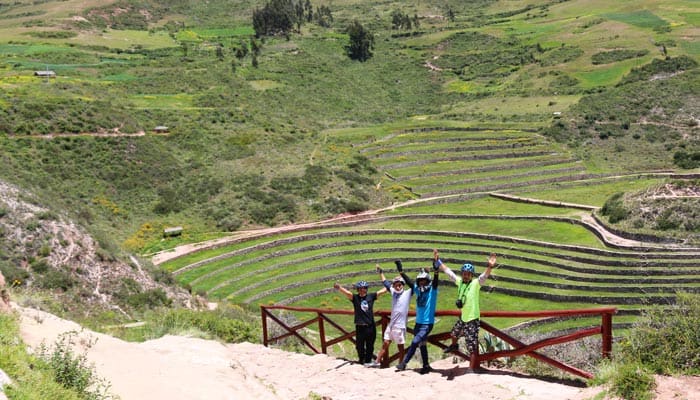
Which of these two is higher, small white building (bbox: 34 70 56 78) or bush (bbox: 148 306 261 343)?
small white building (bbox: 34 70 56 78)

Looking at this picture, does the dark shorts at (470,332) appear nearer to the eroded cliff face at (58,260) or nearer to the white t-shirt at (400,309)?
the white t-shirt at (400,309)

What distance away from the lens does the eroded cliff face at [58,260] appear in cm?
2331

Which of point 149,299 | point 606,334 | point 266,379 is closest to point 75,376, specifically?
point 266,379

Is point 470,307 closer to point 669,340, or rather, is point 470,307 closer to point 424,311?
point 424,311

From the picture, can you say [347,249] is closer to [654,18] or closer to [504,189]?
[504,189]

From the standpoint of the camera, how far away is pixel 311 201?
52.6 m

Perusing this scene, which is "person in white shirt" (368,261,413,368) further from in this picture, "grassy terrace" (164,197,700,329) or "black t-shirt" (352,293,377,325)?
"grassy terrace" (164,197,700,329)

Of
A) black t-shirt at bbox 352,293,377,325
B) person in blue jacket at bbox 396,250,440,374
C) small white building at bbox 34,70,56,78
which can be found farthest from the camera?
small white building at bbox 34,70,56,78

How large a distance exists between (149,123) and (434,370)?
2105 inches

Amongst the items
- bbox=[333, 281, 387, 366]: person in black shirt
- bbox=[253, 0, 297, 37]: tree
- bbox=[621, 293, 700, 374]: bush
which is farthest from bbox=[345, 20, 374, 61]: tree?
bbox=[621, 293, 700, 374]: bush

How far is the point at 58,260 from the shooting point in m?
24.6

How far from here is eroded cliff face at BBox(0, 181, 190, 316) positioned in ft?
76.5

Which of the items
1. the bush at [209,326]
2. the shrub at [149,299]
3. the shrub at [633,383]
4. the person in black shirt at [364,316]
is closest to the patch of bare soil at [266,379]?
the shrub at [633,383]

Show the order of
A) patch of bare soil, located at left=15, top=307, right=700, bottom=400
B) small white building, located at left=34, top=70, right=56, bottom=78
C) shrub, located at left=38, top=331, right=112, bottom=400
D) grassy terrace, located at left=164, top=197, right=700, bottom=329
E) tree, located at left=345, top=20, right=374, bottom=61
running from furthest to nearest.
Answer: tree, located at left=345, top=20, right=374, bottom=61 < small white building, located at left=34, top=70, right=56, bottom=78 < grassy terrace, located at left=164, top=197, right=700, bottom=329 < patch of bare soil, located at left=15, top=307, right=700, bottom=400 < shrub, located at left=38, top=331, right=112, bottom=400
